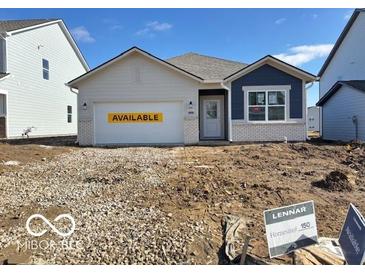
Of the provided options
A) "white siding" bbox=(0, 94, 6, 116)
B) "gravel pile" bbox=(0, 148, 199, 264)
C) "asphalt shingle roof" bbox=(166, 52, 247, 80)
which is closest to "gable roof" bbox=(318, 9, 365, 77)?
"asphalt shingle roof" bbox=(166, 52, 247, 80)

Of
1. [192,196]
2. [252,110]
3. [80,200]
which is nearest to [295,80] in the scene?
[252,110]

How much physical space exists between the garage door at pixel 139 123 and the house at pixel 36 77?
17.8ft

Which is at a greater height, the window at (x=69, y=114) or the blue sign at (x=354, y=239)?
the window at (x=69, y=114)

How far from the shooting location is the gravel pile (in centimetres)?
404

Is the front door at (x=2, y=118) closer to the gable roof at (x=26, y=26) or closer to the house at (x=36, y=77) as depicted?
the house at (x=36, y=77)

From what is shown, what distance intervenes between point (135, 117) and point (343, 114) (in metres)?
10.6

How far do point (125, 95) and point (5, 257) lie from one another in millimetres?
11855

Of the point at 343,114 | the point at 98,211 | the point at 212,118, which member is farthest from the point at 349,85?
the point at 98,211

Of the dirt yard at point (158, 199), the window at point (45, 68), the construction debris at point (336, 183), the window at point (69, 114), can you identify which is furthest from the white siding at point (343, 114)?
the window at point (69, 114)

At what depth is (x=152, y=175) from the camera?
784 centimetres

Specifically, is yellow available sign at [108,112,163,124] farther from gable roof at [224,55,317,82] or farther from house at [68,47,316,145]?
gable roof at [224,55,317,82]

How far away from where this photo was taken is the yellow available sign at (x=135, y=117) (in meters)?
15.5

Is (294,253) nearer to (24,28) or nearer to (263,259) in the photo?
(263,259)
